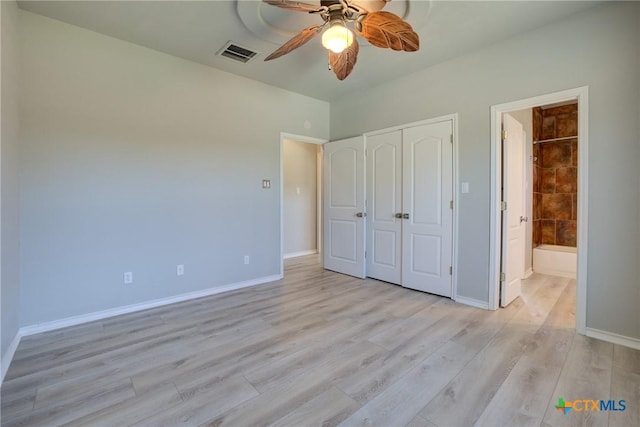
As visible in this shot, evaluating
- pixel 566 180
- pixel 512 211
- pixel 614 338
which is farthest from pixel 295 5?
pixel 566 180

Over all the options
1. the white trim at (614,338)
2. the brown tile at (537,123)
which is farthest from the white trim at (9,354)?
the brown tile at (537,123)

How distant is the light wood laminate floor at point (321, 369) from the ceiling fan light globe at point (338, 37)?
2243 mm

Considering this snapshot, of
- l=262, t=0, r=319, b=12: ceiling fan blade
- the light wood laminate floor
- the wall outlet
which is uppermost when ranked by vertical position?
l=262, t=0, r=319, b=12: ceiling fan blade

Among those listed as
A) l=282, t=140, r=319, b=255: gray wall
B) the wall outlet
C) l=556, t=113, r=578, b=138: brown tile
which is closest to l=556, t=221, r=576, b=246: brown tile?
l=556, t=113, r=578, b=138: brown tile

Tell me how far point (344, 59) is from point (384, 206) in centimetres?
221

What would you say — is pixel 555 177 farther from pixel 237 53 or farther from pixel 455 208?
pixel 237 53

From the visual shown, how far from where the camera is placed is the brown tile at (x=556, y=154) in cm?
470

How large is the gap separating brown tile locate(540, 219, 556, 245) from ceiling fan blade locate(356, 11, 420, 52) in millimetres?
4515

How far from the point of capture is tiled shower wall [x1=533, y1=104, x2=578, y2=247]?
15.2ft

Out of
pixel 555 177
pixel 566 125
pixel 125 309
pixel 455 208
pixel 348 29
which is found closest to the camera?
pixel 348 29

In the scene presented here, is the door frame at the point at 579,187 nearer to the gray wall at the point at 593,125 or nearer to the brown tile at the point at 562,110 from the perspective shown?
the gray wall at the point at 593,125

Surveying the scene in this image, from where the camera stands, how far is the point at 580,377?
1.84 meters

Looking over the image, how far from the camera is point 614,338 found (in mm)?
2299

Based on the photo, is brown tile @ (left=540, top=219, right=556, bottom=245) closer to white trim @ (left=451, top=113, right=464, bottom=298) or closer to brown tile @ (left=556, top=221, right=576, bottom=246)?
brown tile @ (left=556, top=221, right=576, bottom=246)
